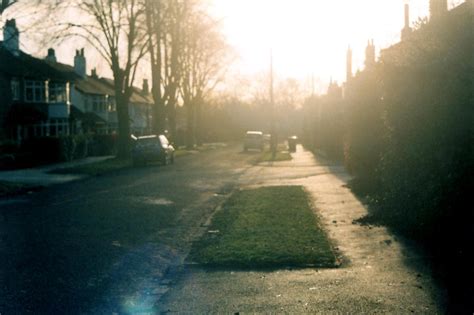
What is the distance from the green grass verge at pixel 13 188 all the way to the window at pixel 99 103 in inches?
2192

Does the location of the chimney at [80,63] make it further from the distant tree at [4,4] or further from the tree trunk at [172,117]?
the distant tree at [4,4]

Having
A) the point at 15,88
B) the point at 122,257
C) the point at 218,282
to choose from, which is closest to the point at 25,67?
the point at 15,88

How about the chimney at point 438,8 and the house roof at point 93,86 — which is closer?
the chimney at point 438,8

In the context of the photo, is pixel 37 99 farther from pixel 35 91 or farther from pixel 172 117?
pixel 172 117

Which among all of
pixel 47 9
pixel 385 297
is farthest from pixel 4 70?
pixel 385 297

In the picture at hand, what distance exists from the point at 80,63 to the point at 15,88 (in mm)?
27211

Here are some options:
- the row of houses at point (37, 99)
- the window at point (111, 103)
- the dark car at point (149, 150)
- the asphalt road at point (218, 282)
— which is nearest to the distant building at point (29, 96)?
the row of houses at point (37, 99)

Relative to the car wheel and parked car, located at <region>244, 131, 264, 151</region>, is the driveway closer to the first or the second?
the car wheel

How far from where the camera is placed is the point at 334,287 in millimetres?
8281

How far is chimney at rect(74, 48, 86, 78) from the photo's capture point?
79375 mm

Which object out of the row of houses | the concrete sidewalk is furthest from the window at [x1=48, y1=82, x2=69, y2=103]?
the concrete sidewalk

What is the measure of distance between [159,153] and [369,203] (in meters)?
23.0

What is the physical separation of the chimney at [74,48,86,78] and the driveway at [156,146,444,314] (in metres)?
71.3

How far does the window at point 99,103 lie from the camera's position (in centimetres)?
7881
